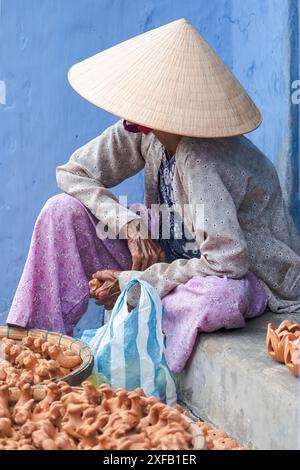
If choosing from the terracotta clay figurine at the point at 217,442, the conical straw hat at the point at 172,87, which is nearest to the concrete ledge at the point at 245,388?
the terracotta clay figurine at the point at 217,442

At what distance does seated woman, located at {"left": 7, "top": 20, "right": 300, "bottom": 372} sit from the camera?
3.53m

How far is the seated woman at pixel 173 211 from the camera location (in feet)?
11.6

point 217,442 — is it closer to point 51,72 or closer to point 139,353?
point 139,353

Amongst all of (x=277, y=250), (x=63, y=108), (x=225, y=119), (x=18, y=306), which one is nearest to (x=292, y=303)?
(x=277, y=250)

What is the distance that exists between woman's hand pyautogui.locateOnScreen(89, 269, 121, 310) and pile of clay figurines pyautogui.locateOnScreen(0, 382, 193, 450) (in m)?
1.05

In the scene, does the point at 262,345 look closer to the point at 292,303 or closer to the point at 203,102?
the point at 292,303

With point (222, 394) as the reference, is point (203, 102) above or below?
above

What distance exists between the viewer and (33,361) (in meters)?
3.28

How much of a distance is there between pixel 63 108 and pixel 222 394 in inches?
79.6

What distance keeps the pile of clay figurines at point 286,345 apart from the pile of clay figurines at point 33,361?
0.65 m

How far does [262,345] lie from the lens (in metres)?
3.42

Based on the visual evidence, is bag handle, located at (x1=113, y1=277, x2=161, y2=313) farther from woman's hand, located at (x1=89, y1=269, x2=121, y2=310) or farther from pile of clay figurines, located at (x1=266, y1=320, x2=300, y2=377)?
pile of clay figurines, located at (x1=266, y1=320, x2=300, y2=377)

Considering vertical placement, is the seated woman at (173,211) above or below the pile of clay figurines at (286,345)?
above

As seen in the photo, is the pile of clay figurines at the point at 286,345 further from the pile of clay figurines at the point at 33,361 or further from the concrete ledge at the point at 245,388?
the pile of clay figurines at the point at 33,361
